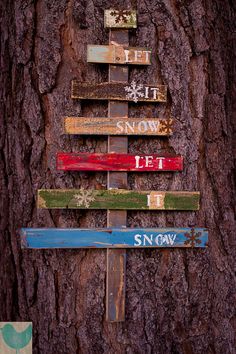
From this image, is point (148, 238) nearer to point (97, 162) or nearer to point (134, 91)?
point (97, 162)

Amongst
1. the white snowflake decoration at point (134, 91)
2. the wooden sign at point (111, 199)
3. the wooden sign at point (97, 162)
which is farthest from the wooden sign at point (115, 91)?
the wooden sign at point (111, 199)

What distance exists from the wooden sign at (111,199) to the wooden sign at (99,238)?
0.33ft

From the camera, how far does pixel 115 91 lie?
7.13 ft

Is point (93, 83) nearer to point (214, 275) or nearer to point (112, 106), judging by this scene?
point (112, 106)

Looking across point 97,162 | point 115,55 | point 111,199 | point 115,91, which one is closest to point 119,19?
point 115,55

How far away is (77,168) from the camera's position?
7.09 ft

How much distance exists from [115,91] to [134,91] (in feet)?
0.28

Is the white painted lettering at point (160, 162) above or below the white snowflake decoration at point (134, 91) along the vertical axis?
below

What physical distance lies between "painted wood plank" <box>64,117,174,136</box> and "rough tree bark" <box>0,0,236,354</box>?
6cm

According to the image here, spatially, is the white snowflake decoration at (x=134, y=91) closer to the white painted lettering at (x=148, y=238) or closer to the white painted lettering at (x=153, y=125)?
the white painted lettering at (x=153, y=125)

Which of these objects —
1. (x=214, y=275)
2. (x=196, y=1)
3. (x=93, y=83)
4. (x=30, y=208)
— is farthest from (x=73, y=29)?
(x=214, y=275)

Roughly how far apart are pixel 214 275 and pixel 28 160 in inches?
38.8

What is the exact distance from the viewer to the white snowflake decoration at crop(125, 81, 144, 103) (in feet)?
7.16

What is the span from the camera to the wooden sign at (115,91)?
2162 millimetres
